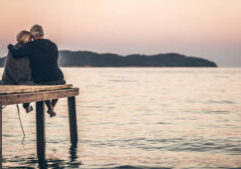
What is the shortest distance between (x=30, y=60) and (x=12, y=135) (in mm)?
5296

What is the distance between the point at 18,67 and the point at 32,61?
1.42ft

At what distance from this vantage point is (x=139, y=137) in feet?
50.6

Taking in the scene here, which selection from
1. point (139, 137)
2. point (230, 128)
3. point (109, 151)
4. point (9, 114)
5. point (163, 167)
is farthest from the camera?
point (9, 114)

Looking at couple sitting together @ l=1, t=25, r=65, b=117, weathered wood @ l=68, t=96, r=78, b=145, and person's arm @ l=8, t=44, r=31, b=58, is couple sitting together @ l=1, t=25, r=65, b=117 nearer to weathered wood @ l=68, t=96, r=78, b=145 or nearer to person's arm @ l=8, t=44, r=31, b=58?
person's arm @ l=8, t=44, r=31, b=58

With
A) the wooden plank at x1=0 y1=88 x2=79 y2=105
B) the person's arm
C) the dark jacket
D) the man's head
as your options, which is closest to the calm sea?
the wooden plank at x1=0 y1=88 x2=79 y2=105

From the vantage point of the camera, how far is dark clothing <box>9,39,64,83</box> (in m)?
10.9

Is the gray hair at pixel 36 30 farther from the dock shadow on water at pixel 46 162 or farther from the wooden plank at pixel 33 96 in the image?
the dock shadow on water at pixel 46 162

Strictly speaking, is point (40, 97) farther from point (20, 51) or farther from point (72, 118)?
point (72, 118)

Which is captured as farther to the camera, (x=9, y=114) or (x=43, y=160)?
(x=9, y=114)

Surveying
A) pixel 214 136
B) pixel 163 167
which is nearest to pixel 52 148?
pixel 163 167

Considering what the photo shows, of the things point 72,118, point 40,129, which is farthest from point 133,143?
point 40,129

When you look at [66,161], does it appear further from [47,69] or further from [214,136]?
[214,136]

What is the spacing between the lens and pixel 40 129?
11328mm

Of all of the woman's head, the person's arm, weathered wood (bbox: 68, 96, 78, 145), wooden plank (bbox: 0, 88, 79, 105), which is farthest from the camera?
weathered wood (bbox: 68, 96, 78, 145)
